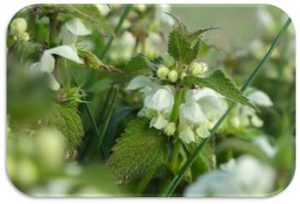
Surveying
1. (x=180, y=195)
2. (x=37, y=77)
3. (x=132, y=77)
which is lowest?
(x=180, y=195)

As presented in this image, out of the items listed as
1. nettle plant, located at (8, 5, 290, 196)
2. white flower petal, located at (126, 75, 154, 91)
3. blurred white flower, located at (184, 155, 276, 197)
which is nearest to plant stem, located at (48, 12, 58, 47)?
nettle plant, located at (8, 5, 290, 196)

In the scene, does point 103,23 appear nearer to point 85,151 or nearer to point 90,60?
point 90,60

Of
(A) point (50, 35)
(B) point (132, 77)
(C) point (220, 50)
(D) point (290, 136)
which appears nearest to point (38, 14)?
(A) point (50, 35)

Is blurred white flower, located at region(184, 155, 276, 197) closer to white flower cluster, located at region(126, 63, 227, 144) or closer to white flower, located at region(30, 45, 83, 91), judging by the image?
white flower cluster, located at region(126, 63, 227, 144)

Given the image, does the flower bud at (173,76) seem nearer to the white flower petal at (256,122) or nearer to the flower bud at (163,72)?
the flower bud at (163,72)

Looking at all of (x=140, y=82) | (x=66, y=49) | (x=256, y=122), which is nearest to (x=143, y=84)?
(x=140, y=82)

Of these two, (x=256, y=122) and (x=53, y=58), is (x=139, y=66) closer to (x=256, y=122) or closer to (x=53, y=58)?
(x=53, y=58)

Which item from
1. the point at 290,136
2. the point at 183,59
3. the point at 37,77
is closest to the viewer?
the point at 37,77
